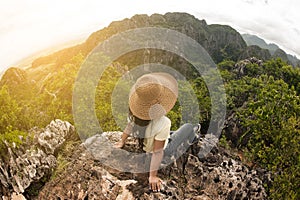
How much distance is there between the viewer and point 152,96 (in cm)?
529

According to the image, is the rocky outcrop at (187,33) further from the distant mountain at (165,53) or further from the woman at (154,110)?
the woman at (154,110)

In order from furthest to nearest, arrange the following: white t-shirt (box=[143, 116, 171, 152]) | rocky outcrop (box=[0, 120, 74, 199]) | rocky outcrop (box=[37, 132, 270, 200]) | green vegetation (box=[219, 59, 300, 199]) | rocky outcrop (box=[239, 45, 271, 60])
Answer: rocky outcrop (box=[239, 45, 271, 60])
green vegetation (box=[219, 59, 300, 199])
rocky outcrop (box=[0, 120, 74, 199])
rocky outcrop (box=[37, 132, 270, 200])
white t-shirt (box=[143, 116, 171, 152])

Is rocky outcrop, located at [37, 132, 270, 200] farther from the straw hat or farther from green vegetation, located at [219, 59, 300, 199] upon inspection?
green vegetation, located at [219, 59, 300, 199]

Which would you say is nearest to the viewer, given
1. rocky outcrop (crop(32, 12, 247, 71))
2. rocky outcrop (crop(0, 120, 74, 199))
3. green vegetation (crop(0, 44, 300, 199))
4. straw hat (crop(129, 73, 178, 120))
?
straw hat (crop(129, 73, 178, 120))

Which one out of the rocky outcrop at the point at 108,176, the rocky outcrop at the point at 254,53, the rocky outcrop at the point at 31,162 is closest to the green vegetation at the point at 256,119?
the rocky outcrop at the point at 31,162

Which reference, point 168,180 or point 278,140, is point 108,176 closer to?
point 168,180

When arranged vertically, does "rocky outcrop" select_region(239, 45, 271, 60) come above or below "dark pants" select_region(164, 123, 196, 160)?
below

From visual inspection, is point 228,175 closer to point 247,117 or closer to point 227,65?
point 247,117

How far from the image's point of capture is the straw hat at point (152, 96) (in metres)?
5.24

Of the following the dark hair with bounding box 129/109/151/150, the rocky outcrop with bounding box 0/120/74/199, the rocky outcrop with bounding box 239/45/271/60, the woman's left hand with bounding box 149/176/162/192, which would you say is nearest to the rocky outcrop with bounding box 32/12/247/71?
the rocky outcrop with bounding box 239/45/271/60

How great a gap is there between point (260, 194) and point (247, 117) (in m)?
21.6

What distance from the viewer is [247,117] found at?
2795 centimetres

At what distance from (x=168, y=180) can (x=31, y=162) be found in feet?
9.51

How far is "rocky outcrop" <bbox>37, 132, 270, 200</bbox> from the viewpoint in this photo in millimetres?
5613
